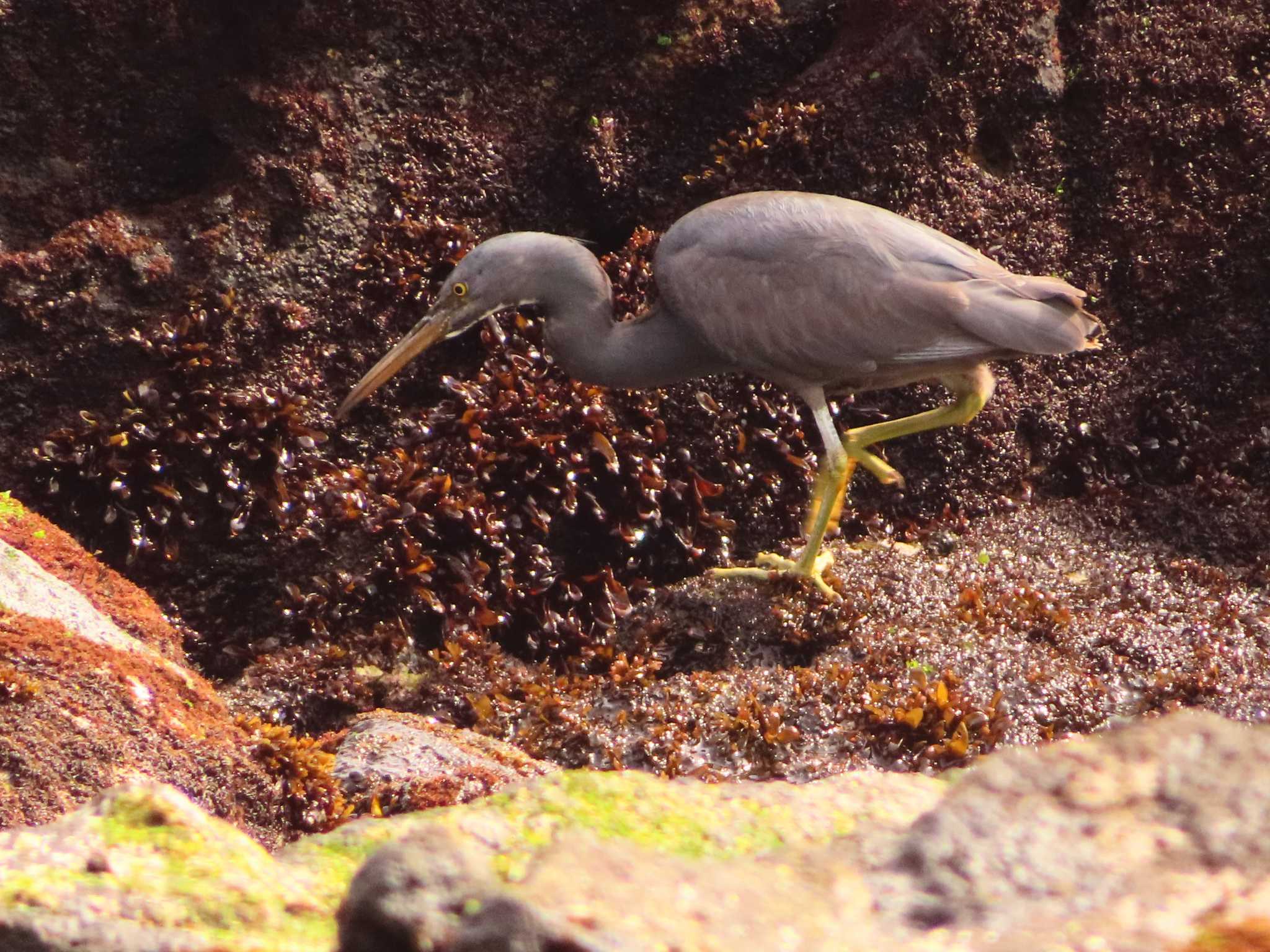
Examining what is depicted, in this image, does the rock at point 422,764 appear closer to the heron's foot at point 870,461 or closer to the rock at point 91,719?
the rock at point 91,719

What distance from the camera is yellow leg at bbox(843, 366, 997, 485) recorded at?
4938 millimetres

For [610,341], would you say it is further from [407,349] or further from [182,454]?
[182,454]

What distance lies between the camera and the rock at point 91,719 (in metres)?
2.87

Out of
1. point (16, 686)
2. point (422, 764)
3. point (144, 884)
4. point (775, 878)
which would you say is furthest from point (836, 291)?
point (144, 884)

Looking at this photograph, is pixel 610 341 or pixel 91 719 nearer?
pixel 91 719

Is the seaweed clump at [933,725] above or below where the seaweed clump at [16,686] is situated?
below

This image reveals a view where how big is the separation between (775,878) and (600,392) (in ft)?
12.9

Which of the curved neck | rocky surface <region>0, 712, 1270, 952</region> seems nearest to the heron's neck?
the curved neck

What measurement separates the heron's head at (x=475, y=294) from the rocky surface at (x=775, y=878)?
3114 mm

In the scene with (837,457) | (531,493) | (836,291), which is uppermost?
(836,291)

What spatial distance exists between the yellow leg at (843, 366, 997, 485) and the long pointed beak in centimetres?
173

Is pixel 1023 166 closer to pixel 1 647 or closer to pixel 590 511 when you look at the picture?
pixel 590 511

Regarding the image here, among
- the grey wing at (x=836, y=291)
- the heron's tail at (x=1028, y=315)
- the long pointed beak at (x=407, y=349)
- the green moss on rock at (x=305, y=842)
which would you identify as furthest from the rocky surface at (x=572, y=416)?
the green moss on rock at (x=305, y=842)

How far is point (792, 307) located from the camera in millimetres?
4516
